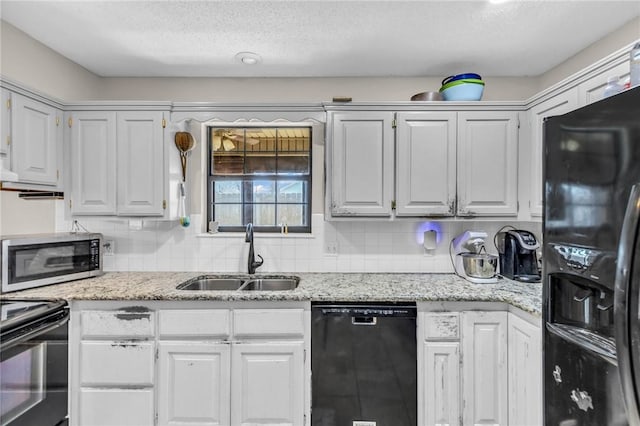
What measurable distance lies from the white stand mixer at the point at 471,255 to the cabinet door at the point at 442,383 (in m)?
0.57

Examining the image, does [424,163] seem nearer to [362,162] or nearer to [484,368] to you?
[362,162]

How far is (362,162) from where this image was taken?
2277mm

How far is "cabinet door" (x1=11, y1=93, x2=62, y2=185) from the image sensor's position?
75.8 inches

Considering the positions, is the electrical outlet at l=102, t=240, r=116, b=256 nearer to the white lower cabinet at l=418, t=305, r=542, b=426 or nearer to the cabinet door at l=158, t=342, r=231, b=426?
the cabinet door at l=158, t=342, r=231, b=426

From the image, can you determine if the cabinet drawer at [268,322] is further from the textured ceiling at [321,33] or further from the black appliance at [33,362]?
the textured ceiling at [321,33]

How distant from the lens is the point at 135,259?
260cm

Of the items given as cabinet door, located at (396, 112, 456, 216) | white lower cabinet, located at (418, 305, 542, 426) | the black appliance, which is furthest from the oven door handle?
cabinet door, located at (396, 112, 456, 216)

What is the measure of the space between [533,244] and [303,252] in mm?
1677

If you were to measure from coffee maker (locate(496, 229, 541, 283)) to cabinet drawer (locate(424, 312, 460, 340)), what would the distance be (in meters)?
0.72

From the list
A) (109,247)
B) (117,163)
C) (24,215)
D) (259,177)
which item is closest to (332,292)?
(259,177)

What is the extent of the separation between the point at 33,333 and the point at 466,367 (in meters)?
2.29

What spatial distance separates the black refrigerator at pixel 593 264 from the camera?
2.78ft

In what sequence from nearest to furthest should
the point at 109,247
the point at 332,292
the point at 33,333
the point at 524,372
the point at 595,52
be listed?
the point at 33,333
the point at 524,372
the point at 332,292
the point at 595,52
the point at 109,247

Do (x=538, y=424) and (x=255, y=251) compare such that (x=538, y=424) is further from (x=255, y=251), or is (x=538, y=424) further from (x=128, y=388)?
(x=128, y=388)
